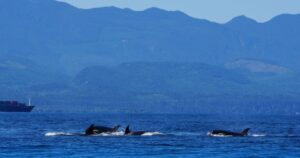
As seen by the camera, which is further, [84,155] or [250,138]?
[250,138]

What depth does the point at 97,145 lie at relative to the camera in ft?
280

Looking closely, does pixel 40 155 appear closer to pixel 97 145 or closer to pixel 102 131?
pixel 97 145

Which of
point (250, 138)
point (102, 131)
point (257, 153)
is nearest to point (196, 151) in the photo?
point (257, 153)

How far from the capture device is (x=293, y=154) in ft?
247

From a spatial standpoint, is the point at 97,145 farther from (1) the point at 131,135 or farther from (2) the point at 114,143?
(1) the point at 131,135

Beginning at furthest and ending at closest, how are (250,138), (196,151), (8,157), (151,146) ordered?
1. (250,138)
2. (151,146)
3. (196,151)
4. (8,157)

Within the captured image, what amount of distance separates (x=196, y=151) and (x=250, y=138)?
22.8 meters

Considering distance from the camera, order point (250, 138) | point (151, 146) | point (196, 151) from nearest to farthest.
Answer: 1. point (196, 151)
2. point (151, 146)
3. point (250, 138)

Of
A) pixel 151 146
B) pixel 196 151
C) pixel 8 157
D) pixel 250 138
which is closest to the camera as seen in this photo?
pixel 8 157

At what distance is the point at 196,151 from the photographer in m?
78.1

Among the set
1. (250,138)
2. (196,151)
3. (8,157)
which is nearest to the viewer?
(8,157)

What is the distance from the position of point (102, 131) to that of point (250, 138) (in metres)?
15.7

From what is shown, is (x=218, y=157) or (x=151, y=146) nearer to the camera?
(x=218, y=157)

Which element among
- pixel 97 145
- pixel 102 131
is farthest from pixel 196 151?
pixel 102 131
